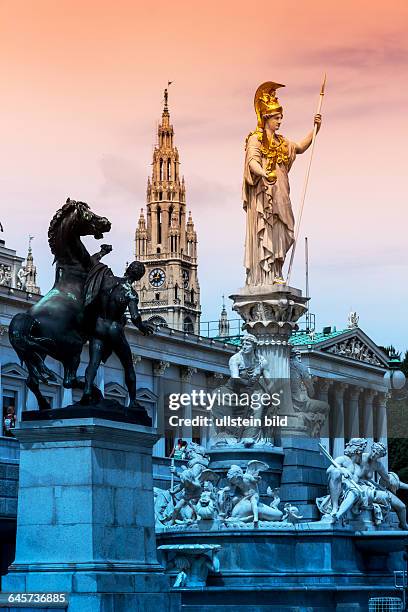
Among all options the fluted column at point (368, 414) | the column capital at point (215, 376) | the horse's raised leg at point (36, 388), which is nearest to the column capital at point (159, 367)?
the column capital at point (215, 376)

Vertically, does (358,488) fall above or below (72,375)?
below

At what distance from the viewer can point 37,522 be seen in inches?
943

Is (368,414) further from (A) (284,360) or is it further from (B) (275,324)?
(B) (275,324)

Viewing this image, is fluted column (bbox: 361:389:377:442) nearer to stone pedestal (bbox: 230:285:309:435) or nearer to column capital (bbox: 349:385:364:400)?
column capital (bbox: 349:385:364:400)

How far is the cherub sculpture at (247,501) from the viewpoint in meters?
35.0

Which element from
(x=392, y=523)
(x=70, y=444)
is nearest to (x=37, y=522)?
(x=70, y=444)

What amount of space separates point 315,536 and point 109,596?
12353 mm

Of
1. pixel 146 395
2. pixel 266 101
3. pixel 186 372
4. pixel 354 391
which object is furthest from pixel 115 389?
pixel 266 101

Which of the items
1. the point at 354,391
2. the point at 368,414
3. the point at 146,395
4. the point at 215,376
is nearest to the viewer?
the point at 146,395

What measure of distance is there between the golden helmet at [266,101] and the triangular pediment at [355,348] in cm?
7558

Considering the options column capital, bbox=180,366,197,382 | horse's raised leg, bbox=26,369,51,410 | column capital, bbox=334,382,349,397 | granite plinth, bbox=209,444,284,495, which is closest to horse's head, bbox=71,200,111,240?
horse's raised leg, bbox=26,369,51,410

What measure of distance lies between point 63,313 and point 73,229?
1.39 meters

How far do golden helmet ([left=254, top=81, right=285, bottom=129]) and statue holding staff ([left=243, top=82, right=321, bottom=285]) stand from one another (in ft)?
0.08

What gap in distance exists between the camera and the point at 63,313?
989 inches
